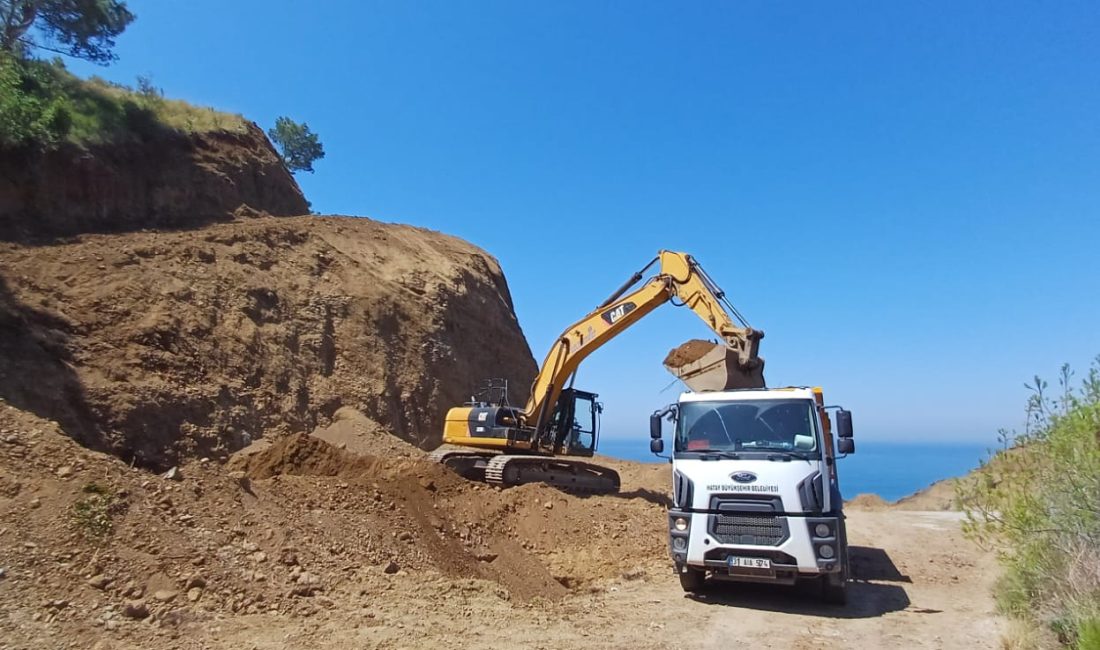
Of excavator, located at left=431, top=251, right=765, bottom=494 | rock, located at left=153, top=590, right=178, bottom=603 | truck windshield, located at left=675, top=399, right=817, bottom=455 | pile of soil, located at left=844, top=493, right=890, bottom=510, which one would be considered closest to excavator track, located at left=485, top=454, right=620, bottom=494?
excavator, located at left=431, top=251, right=765, bottom=494

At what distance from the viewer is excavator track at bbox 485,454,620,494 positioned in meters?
14.8

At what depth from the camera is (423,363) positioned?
22438 mm

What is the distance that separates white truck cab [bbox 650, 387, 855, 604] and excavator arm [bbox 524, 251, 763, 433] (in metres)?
2.47

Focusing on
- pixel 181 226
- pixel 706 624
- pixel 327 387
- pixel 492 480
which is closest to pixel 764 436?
pixel 706 624

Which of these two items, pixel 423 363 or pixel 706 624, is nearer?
pixel 706 624

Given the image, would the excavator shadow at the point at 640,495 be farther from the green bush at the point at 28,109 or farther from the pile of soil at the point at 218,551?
the green bush at the point at 28,109

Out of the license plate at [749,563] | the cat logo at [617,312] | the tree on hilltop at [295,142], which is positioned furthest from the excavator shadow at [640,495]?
the tree on hilltop at [295,142]

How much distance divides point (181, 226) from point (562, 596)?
17090 mm

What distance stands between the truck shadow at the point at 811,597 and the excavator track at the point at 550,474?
6.02m

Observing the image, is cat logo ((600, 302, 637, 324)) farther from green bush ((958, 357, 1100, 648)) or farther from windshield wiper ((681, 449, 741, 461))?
green bush ((958, 357, 1100, 648))

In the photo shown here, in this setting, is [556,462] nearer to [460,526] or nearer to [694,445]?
[460,526]

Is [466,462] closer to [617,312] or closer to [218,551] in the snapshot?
[617,312]

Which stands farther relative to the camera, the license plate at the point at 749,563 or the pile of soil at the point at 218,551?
the license plate at the point at 749,563

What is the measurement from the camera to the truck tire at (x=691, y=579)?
889 centimetres
